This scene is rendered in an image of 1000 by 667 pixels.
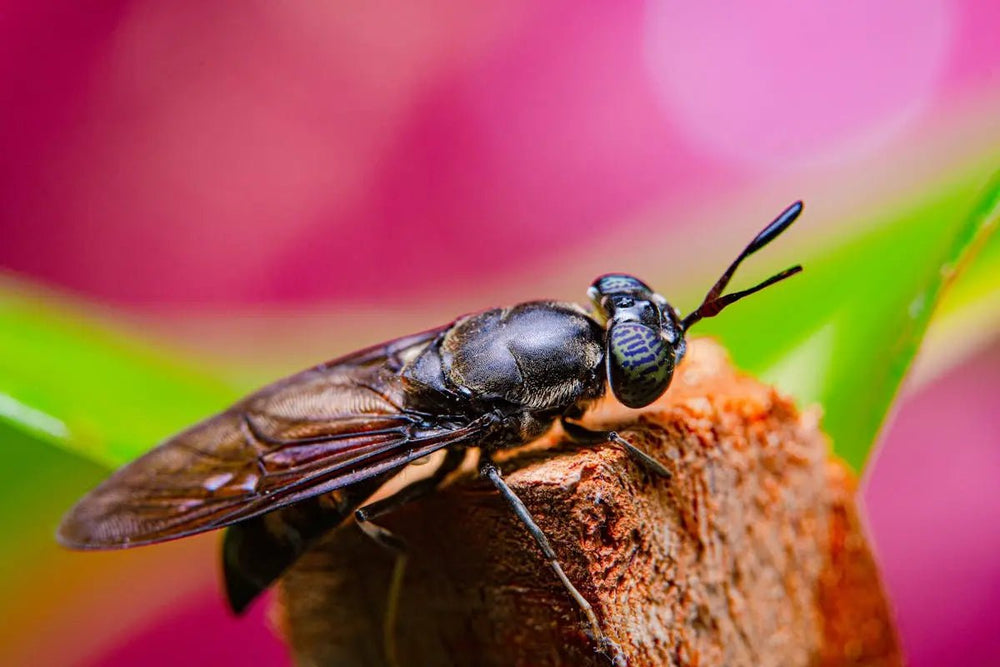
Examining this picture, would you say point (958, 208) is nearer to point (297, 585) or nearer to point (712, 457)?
point (712, 457)

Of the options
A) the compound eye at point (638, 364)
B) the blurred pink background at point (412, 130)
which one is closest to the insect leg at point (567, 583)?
the compound eye at point (638, 364)

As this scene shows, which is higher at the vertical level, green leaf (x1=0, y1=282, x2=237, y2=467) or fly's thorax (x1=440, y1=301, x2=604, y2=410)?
green leaf (x1=0, y1=282, x2=237, y2=467)

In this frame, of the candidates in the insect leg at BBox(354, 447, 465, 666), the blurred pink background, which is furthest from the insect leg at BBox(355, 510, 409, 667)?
the blurred pink background

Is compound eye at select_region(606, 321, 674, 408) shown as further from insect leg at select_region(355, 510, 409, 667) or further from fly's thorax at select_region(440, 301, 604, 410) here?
insect leg at select_region(355, 510, 409, 667)

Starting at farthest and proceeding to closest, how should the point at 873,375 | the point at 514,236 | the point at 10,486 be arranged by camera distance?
the point at 514,236 → the point at 10,486 → the point at 873,375

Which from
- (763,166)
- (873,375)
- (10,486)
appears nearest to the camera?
(873,375)

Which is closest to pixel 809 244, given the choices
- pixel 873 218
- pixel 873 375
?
pixel 873 218
